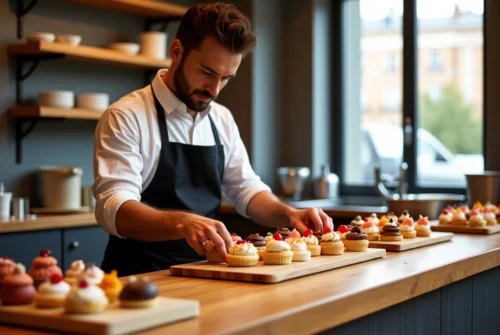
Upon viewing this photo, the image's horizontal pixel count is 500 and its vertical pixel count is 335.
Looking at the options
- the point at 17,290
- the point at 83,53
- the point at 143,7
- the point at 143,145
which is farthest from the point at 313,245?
the point at 143,7

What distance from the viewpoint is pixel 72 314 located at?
1.34 meters

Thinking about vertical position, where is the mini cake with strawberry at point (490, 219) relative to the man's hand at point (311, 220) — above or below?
below

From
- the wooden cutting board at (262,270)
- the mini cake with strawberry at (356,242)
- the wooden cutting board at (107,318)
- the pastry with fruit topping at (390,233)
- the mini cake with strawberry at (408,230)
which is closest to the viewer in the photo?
the wooden cutting board at (107,318)

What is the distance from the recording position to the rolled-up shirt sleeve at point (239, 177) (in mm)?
2951

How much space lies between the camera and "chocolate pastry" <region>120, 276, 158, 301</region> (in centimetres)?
137

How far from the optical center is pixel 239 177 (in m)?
2.96

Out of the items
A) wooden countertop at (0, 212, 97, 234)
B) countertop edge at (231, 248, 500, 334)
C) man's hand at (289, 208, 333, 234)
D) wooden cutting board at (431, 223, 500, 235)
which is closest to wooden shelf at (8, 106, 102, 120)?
wooden countertop at (0, 212, 97, 234)

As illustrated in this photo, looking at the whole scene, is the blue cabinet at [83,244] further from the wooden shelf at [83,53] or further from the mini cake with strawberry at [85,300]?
the mini cake with strawberry at [85,300]

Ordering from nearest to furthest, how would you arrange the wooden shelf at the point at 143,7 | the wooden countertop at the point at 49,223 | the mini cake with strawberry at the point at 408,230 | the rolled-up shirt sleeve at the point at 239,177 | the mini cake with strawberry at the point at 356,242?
1. the mini cake with strawberry at the point at 356,242
2. the mini cake with strawberry at the point at 408,230
3. the rolled-up shirt sleeve at the point at 239,177
4. the wooden countertop at the point at 49,223
5. the wooden shelf at the point at 143,7

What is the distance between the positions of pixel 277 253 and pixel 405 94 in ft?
11.1

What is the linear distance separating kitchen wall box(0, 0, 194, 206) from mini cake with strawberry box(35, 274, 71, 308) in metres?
2.87

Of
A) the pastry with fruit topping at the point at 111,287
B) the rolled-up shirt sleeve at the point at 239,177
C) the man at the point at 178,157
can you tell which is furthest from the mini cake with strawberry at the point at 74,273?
the rolled-up shirt sleeve at the point at 239,177

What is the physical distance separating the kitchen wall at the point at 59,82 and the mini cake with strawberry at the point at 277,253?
2537mm

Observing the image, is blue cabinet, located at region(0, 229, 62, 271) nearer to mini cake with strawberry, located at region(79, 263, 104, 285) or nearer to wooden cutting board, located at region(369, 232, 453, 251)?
wooden cutting board, located at region(369, 232, 453, 251)
